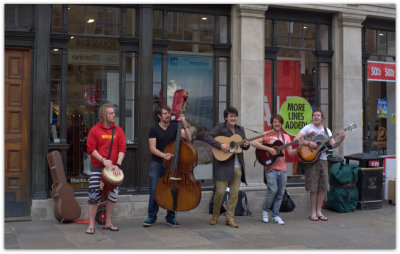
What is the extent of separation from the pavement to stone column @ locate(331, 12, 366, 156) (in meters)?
2.15

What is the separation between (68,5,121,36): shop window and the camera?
8.59 m

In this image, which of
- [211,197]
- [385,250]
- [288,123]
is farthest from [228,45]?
[385,250]

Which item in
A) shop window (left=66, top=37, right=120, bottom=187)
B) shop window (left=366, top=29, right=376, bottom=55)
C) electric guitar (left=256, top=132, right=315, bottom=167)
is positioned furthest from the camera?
shop window (left=366, top=29, right=376, bottom=55)

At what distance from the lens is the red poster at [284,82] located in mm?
9852

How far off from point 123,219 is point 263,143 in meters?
2.59

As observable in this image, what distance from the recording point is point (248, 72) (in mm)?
Answer: 9375

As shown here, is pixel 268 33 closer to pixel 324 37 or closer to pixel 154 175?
pixel 324 37

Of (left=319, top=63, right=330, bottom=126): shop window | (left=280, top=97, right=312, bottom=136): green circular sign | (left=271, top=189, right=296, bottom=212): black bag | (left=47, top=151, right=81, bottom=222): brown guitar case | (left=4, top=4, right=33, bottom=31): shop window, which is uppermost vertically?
(left=4, top=4, right=33, bottom=31): shop window

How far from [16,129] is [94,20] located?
7.37 feet

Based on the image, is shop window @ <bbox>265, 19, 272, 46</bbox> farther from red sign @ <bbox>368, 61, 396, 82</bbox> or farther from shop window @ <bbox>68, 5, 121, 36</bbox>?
shop window @ <bbox>68, 5, 121, 36</bbox>

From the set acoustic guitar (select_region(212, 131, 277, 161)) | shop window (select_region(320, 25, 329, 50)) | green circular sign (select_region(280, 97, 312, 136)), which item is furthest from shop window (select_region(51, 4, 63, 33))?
shop window (select_region(320, 25, 329, 50))

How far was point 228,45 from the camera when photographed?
9430mm

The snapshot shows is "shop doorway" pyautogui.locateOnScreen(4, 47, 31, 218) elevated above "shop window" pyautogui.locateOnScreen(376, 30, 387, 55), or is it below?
below

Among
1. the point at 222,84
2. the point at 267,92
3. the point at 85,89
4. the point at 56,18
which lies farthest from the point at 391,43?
the point at 56,18
